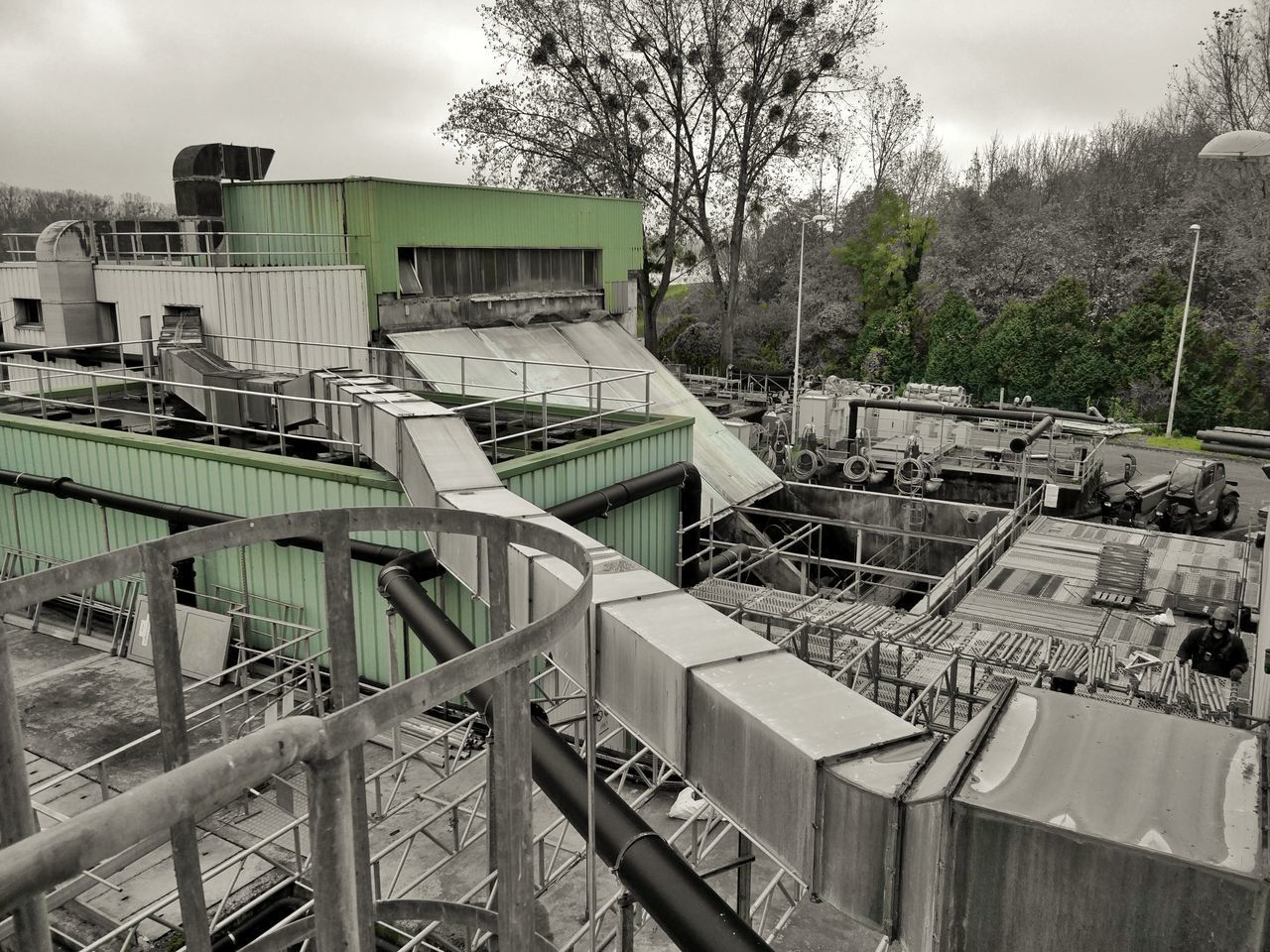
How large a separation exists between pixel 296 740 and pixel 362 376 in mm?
12061

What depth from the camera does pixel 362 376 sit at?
14328 mm

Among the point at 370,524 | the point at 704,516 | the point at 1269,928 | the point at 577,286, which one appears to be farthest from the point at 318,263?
the point at 1269,928

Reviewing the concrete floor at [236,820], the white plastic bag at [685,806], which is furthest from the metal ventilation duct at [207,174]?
the white plastic bag at [685,806]

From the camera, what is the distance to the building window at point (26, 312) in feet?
102

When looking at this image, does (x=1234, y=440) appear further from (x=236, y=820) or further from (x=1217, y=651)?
(x=236, y=820)

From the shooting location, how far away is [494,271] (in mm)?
26797

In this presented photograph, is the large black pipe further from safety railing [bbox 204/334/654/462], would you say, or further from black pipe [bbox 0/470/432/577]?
safety railing [bbox 204/334/654/462]

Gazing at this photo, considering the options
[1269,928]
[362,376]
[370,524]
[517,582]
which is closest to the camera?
[1269,928]

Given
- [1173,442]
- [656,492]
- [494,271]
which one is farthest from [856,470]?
[1173,442]

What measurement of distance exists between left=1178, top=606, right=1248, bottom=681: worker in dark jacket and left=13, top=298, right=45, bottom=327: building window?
Answer: 32950 millimetres

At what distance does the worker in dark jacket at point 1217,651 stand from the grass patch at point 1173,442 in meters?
24.8

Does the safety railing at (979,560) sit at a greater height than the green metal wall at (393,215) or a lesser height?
lesser

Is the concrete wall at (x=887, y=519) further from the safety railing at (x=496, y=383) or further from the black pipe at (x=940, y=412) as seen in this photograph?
the black pipe at (x=940, y=412)

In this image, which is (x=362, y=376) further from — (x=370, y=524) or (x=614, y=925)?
(x=370, y=524)
